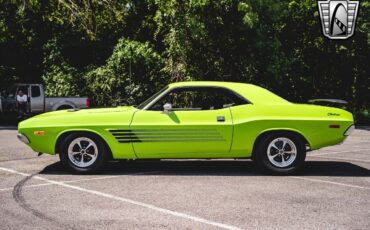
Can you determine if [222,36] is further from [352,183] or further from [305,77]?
[352,183]

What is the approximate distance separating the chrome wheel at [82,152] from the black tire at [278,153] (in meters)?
2.60

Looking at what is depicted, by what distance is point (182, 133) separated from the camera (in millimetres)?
7723

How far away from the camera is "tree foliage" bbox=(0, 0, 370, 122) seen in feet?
67.1

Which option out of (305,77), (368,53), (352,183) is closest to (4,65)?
(305,77)

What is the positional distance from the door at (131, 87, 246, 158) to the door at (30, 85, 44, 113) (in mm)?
14339

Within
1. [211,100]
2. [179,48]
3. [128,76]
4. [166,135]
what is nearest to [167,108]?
[166,135]

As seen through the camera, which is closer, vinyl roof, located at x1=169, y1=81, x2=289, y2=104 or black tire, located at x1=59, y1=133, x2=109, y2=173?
black tire, located at x1=59, y1=133, x2=109, y2=173

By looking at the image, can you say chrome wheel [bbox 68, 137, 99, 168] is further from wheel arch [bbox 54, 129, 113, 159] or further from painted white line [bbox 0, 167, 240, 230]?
painted white line [bbox 0, 167, 240, 230]

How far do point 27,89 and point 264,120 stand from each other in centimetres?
1582

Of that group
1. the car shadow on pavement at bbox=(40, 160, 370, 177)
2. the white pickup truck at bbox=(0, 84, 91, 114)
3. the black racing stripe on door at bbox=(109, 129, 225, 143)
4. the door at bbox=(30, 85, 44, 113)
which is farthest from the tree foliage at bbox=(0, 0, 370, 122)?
the black racing stripe on door at bbox=(109, 129, 225, 143)

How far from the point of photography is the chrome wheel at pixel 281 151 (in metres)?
7.84

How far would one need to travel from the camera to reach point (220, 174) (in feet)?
26.1

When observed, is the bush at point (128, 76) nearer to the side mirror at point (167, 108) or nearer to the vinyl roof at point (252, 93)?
the vinyl roof at point (252, 93)

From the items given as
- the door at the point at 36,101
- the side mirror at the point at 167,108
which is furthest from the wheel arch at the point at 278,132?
the door at the point at 36,101
